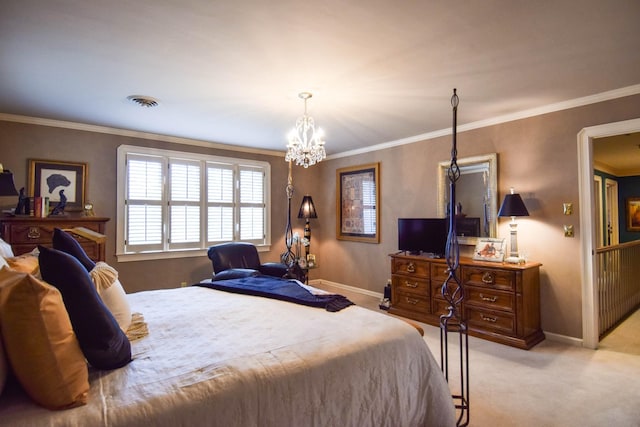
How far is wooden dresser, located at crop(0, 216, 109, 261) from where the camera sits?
332cm

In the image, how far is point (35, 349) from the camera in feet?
3.75

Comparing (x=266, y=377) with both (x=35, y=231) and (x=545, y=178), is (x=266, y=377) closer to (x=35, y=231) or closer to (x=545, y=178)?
(x=35, y=231)

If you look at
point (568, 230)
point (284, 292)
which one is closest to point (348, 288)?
point (568, 230)

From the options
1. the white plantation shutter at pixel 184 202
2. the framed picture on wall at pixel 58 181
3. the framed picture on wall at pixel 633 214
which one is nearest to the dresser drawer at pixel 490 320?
the white plantation shutter at pixel 184 202

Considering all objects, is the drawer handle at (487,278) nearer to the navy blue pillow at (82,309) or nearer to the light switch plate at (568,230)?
the light switch plate at (568,230)

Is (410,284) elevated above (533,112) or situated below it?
below

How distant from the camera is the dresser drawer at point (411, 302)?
416 centimetres

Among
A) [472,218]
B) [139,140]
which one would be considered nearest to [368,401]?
[472,218]

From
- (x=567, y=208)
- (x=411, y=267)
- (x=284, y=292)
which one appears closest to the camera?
(x=284, y=292)

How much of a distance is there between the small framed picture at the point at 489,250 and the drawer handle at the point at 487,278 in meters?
0.26

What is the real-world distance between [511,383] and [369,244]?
10.2 ft

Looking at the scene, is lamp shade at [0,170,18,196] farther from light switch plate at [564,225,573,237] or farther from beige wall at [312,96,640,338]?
light switch plate at [564,225,573,237]

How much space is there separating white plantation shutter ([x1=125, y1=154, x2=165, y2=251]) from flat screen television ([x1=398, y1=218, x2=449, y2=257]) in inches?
134

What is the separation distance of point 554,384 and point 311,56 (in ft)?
10.1
